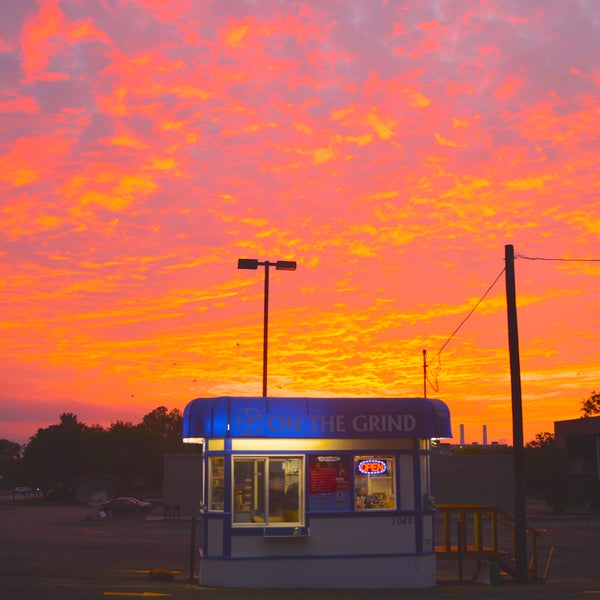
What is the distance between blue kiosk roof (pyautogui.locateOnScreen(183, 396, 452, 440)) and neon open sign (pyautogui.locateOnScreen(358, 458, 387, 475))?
668mm

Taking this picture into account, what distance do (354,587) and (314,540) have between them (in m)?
1.45

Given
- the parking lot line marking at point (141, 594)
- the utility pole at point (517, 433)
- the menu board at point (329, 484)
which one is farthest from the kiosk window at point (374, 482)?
the parking lot line marking at point (141, 594)

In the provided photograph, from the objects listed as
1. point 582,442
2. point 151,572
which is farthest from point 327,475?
point 582,442

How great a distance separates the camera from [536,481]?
68.1 metres

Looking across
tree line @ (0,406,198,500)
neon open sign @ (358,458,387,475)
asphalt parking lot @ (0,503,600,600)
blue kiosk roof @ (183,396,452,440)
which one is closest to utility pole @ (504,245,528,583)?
asphalt parking lot @ (0,503,600,600)

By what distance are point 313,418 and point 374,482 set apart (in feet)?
7.40

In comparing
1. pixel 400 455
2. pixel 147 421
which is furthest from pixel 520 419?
pixel 147 421

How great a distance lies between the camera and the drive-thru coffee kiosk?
65.7 ft

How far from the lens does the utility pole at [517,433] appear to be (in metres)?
21.4

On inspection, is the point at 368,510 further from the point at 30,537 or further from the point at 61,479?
the point at 61,479

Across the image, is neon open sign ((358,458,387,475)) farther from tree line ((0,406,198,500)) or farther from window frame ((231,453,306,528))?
tree line ((0,406,198,500))

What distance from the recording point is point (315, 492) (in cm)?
2048

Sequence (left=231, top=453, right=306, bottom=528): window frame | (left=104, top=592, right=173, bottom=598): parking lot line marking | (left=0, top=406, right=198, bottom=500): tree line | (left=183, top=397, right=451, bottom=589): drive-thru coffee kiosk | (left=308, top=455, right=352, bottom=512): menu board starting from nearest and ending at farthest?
(left=104, top=592, right=173, bottom=598): parking lot line marking < (left=183, top=397, right=451, bottom=589): drive-thru coffee kiosk < (left=231, top=453, right=306, bottom=528): window frame < (left=308, top=455, right=352, bottom=512): menu board < (left=0, top=406, right=198, bottom=500): tree line

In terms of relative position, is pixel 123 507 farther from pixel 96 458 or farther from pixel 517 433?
pixel 517 433
